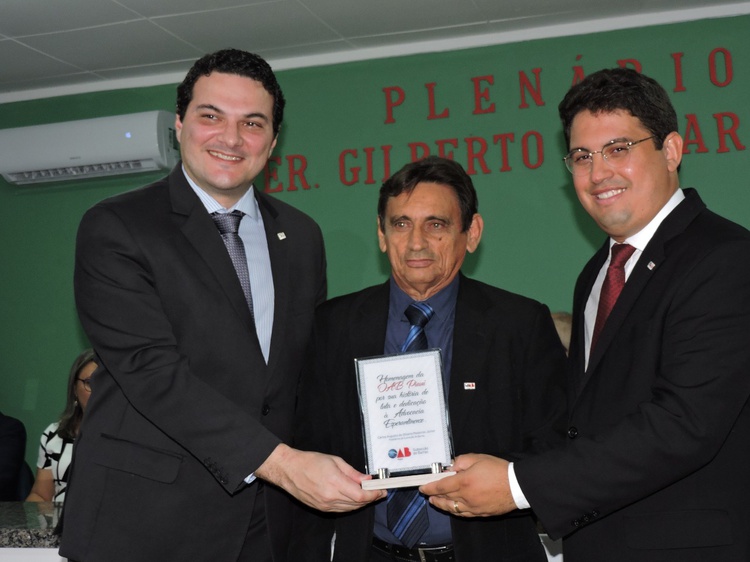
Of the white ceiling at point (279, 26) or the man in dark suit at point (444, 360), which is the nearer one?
the man in dark suit at point (444, 360)

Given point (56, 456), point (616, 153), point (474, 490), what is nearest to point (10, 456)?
point (56, 456)

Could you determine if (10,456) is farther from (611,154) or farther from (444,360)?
(611,154)

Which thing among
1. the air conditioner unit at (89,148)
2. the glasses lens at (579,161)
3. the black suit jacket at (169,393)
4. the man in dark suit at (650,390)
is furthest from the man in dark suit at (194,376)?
the air conditioner unit at (89,148)

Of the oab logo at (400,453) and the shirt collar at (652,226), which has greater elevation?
the shirt collar at (652,226)

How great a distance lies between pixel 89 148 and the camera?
5773mm

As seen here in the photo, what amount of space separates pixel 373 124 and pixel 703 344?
151 inches

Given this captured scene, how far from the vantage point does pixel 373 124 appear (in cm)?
555

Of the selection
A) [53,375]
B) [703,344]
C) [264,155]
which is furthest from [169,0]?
[703,344]

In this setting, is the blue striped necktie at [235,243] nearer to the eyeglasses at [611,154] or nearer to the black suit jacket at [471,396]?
the black suit jacket at [471,396]

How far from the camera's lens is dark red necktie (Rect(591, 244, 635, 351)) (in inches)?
87.7

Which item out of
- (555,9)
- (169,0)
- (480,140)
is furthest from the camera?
(480,140)

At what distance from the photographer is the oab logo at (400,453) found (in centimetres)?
214

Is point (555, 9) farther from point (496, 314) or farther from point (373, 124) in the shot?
point (496, 314)

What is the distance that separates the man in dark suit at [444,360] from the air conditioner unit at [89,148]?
3.57 metres
